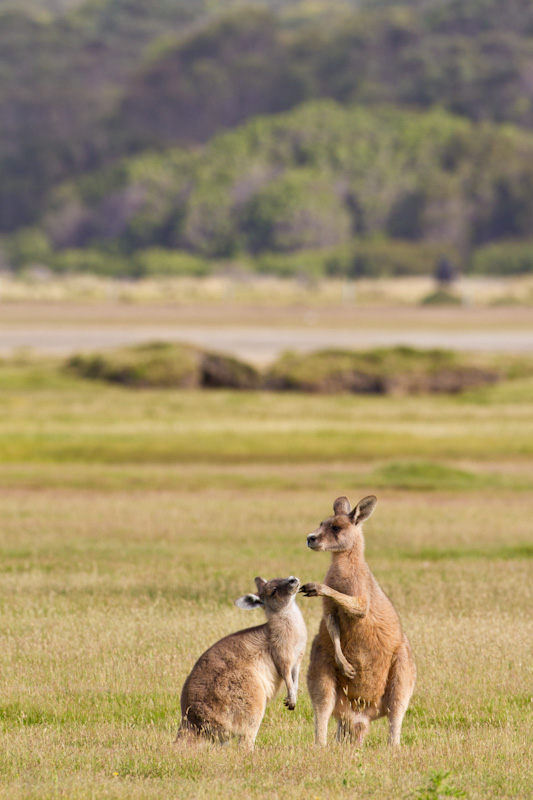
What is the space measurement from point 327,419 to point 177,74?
484 feet

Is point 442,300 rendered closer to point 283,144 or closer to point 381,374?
point 381,374

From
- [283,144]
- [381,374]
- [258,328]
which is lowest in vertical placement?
[381,374]

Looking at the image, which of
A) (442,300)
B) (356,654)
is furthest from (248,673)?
(442,300)

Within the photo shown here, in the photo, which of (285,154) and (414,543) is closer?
(414,543)

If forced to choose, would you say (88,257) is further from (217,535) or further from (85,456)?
(217,535)

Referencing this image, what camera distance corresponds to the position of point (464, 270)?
11594 cm

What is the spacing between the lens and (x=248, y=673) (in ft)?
25.1

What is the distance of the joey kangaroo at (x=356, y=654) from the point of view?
778cm

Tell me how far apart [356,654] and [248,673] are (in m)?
0.69

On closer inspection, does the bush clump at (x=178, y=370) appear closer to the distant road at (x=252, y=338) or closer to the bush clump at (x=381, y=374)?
the bush clump at (x=381, y=374)

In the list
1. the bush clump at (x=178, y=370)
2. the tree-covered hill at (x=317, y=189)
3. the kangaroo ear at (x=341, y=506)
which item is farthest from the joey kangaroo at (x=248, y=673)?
the tree-covered hill at (x=317, y=189)

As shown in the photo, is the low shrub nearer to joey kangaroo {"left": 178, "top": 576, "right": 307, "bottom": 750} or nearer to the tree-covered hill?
the tree-covered hill

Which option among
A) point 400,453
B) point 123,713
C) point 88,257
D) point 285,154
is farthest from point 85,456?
point 285,154

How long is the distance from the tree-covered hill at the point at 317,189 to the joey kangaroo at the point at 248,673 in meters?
117
